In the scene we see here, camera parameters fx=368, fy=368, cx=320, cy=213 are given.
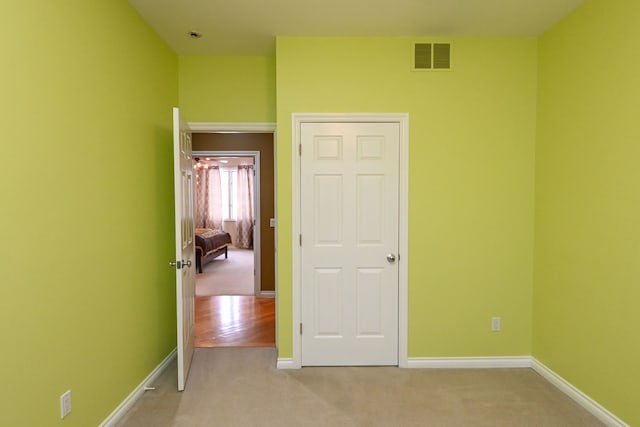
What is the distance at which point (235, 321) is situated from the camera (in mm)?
4285

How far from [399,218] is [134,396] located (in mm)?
2305

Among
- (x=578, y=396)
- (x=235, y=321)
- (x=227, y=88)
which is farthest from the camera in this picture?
(x=235, y=321)

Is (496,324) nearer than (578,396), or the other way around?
(578,396)

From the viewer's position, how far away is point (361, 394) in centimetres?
261

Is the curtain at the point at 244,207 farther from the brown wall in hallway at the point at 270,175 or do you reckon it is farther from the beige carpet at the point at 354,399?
the beige carpet at the point at 354,399

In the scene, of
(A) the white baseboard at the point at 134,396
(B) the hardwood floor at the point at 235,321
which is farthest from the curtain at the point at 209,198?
(A) the white baseboard at the point at 134,396

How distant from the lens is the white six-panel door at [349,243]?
2982 mm

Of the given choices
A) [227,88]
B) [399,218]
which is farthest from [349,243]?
[227,88]

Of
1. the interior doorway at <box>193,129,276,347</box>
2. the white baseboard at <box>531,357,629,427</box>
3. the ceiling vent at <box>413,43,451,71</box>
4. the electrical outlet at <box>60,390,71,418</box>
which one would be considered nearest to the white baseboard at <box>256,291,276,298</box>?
the interior doorway at <box>193,129,276,347</box>

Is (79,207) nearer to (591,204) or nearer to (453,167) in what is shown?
(453,167)

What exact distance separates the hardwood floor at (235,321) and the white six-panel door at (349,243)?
2.69ft

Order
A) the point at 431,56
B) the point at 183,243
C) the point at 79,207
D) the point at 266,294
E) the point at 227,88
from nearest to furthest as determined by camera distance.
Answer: the point at 79,207 < the point at 183,243 < the point at 431,56 < the point at 227,88 < the point at 266,294

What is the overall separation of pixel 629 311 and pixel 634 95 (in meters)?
1.24

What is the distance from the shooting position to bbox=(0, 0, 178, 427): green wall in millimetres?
1531
